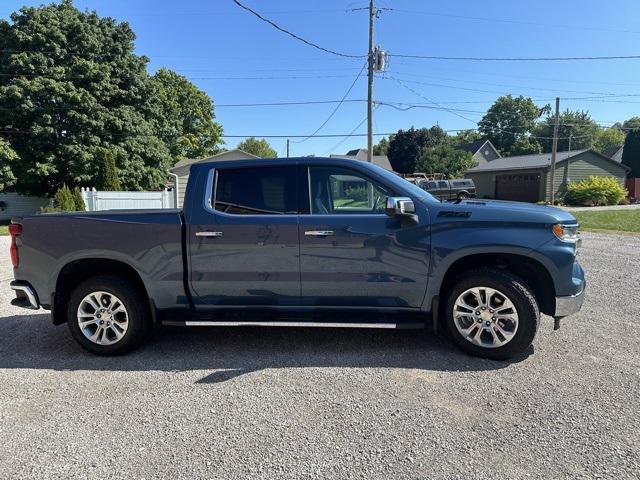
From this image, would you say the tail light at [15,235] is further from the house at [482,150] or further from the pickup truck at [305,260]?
the house at [482,150]

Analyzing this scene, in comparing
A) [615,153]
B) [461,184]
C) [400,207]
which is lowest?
[400,207]

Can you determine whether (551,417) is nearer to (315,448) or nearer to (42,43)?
(315,448)

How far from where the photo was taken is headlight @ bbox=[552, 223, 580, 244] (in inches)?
144

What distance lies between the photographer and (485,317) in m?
3.76

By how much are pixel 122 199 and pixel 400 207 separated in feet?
64.3

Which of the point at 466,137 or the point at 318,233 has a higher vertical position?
the point at 466,137

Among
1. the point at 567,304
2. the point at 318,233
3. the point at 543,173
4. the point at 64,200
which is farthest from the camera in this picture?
the point at 543,173

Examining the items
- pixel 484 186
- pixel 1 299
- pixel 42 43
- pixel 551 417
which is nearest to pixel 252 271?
pixel 551 417

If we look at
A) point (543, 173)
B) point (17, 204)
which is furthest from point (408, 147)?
point (17, 204)

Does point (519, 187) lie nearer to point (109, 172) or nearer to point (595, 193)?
point (595, 193)

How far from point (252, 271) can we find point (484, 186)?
38.8m

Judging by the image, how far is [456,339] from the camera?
385cm

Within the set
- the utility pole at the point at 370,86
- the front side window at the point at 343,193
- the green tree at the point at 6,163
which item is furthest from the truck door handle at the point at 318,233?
the green tree at the point at 6,163

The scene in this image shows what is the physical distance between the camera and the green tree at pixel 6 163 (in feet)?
66.9
